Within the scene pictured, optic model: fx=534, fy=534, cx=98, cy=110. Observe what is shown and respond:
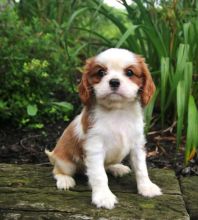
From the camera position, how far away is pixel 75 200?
11.1 feet

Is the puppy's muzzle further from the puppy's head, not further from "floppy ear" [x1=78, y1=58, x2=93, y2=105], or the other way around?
"floppy ear" [x1=78, y1=58, x2=93, y2=105]

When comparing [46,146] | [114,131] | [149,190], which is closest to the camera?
[114,131]

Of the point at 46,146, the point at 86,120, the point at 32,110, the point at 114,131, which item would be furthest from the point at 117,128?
the point at 32,110

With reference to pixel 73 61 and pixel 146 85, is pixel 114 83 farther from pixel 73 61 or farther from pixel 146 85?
pixel 73 61

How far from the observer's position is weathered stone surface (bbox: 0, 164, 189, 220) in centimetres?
323

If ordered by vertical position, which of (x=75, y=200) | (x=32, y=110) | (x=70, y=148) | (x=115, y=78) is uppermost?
(x=115, y=78)

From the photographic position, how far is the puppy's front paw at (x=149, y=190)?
3492 mm

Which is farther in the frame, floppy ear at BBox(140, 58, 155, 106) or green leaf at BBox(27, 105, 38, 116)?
green leaf at BBox(27, 105, 38, 116)

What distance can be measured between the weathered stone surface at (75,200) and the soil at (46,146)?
671 millimetres

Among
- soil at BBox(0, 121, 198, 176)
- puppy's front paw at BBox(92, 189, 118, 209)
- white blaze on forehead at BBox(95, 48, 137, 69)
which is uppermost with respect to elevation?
white blaze on forehead at BBox(95, 48, 137, 69)

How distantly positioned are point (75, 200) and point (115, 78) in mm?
845

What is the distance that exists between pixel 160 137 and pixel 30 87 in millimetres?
1326

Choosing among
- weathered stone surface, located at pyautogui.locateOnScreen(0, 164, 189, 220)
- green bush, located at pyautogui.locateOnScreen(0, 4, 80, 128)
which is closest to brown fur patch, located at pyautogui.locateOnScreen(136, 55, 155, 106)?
weathered stone surface, located at pyautogui.locateOnScreen(0, 164, 189, 220)

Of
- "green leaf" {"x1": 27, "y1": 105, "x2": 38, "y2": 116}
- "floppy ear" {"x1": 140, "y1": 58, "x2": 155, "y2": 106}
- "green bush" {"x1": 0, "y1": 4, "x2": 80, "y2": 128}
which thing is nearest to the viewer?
"floppy ear" {"x1": 140, "y1": 58, "x2": 155, "y2": 106}
